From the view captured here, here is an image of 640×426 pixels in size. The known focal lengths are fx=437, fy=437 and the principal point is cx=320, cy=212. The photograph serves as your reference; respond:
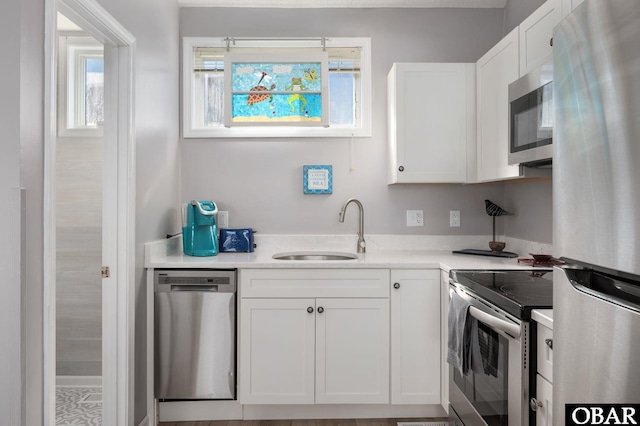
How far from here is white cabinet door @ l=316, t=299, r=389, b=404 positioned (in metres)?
2.42

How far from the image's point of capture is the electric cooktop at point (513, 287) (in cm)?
148

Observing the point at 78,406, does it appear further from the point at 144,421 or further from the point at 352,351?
the point at 352,351

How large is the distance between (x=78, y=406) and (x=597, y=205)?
3107 mm

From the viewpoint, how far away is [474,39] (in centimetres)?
307

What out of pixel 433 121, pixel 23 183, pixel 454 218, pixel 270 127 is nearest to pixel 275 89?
pixel 270 127

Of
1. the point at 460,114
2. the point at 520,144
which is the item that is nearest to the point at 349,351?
the point at 520,144

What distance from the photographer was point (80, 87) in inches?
128

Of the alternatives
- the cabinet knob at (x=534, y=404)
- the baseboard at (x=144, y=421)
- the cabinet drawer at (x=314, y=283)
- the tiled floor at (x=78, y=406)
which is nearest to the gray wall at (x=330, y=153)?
the cabinet drawer at (x=314, y=283)

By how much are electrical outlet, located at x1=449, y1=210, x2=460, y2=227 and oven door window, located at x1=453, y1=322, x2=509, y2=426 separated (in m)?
1.32

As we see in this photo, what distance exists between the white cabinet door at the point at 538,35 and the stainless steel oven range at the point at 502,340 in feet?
3.17

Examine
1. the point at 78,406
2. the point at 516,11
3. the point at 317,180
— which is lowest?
the point at 78,406

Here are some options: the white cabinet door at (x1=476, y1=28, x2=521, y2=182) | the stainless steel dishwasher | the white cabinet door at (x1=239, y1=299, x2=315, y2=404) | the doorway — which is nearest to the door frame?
the stainless steel dishwasher

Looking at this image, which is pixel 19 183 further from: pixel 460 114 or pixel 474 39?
pixel 474 39

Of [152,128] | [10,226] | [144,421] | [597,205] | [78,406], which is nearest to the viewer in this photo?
[597,205]
